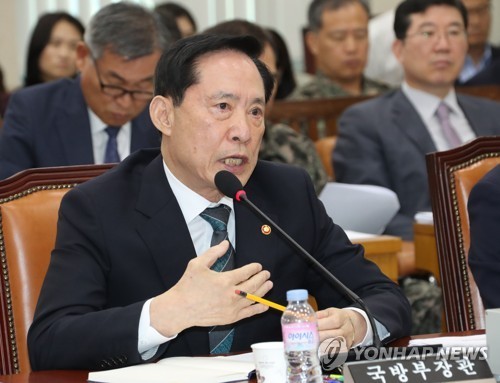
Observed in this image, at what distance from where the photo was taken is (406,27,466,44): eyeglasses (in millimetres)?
4570

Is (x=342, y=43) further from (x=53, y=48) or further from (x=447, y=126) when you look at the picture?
(x=53, y=48)

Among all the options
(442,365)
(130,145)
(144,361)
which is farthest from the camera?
(130,145)

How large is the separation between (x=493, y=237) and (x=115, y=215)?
0.90 m

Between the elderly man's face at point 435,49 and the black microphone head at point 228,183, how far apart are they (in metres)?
2.60

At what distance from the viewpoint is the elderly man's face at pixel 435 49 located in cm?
452

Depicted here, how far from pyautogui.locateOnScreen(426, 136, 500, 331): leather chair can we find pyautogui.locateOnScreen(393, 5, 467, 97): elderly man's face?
1.93 metres

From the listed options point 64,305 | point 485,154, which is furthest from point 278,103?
point 64,305

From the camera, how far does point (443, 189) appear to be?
8.43 feet

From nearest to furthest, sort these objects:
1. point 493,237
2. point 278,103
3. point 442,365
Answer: point 442,365 < point 493,237 < point 278,103

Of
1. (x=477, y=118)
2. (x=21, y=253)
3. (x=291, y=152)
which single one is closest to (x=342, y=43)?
(x=477, y=118)

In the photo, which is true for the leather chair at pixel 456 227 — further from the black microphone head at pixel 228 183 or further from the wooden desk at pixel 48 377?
the wooden desk at pixel 48 377

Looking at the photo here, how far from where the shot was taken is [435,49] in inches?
179

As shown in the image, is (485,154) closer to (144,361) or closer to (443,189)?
(443,189)

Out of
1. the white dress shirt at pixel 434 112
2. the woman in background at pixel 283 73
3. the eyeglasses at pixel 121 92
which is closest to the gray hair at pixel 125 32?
the eyeglasses at pixel 121 92
